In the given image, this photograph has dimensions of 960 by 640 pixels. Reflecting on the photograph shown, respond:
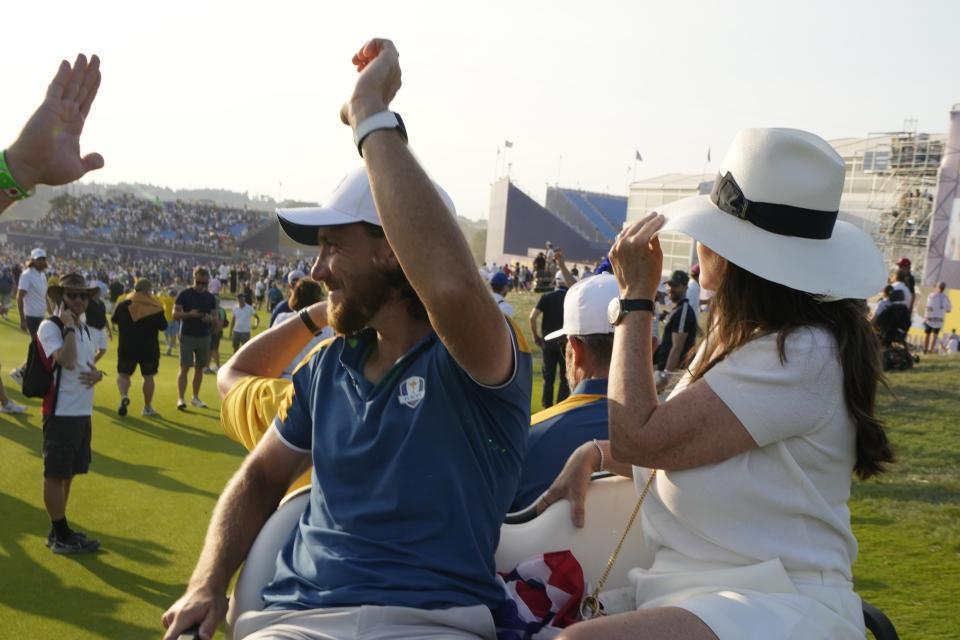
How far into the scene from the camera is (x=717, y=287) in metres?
2.04

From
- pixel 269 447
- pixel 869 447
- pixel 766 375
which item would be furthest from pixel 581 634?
pixel 269 447

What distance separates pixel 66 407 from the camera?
586 centimetres

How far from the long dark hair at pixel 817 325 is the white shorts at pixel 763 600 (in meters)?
0.32

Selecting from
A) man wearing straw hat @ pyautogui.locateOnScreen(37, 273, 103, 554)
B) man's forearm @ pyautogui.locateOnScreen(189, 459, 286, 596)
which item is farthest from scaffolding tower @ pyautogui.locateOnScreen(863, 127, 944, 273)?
man's forearm @ pyautogui.locateOnScreen(189, 459, 286, 596)

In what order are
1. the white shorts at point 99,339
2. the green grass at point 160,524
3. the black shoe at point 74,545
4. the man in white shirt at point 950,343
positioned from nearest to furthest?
1. the green grass at point 160,524
2. the black shoe at point 74,545
3. the white shorts at point 99,339
4. the man in white shirt at point 950,343

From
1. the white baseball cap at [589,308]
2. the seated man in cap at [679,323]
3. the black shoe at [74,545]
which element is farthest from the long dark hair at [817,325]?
the seated man in cap at [679,323]

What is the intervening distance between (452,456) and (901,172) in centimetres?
4272

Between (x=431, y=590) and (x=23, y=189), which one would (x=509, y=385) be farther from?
(x=23, y=189)

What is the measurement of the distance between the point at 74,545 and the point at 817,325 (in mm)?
5265

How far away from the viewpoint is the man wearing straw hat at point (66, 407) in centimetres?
550

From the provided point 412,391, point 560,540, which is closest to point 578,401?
point 560,540

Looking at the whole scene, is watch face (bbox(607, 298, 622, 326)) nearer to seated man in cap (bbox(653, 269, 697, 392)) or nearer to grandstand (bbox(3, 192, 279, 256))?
seated man in cap (bbox(653, 269, 697, 392))

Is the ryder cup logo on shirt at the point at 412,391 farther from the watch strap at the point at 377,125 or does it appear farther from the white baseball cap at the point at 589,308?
the white baseball cap at the point at 589,308

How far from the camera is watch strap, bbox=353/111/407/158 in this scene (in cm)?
179
